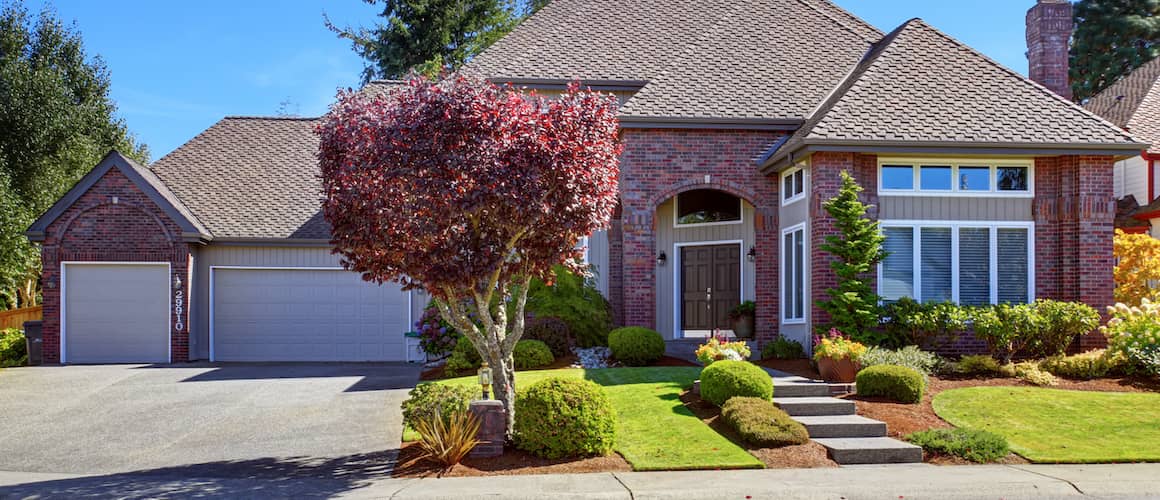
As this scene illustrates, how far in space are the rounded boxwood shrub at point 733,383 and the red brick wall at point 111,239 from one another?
1214 centimetres

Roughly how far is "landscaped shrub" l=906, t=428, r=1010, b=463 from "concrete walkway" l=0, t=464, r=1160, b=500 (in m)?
0.48

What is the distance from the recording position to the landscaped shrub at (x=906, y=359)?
13062 millimetres

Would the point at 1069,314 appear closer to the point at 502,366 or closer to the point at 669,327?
the point at 669,327

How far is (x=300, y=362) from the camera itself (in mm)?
19594

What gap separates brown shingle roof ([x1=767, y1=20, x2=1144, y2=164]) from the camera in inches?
598

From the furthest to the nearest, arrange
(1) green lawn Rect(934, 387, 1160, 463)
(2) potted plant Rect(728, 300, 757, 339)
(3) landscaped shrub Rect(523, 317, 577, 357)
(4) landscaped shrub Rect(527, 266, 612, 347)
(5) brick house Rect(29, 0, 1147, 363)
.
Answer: (2) potted plant Rect(728, 300, 757, 339), (4) landscaped shrub Rect(527, 266, 612, 347), (3) landscaped shrub Rect(523, 317, 577, 357), (5) brick house Rect(29, 0, 1147, 363), (1) green lawn Rect(934, 387, 1160, 463)

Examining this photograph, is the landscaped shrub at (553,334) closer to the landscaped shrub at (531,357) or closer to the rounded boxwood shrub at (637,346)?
the landscaped shrub at (531,357)

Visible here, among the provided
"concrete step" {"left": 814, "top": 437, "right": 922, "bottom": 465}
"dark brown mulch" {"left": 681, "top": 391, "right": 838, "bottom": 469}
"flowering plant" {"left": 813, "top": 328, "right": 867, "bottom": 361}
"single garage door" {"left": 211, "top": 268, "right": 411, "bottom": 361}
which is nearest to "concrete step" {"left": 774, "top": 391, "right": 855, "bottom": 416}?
"dark brown mulch" {"left": 681, "top": 391, "right": 838, "bottom": 469}

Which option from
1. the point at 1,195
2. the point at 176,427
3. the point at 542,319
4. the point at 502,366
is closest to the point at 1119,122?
the point at 542,319

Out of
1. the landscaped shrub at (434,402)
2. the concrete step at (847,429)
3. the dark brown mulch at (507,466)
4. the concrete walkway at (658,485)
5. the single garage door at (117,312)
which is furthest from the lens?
the single garage door at (117,312)

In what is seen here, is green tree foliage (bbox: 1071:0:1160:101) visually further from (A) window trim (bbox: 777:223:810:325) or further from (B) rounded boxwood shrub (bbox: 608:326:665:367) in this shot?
(B) rounded boxwood shrub (bbox: 608:326:665:367)

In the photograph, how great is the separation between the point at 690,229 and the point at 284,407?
29.7 feet

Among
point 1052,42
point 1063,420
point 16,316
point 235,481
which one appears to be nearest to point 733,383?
point 1063,420

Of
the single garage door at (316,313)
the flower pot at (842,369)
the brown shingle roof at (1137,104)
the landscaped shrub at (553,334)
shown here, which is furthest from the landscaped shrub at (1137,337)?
the single garage door at (316,313)
